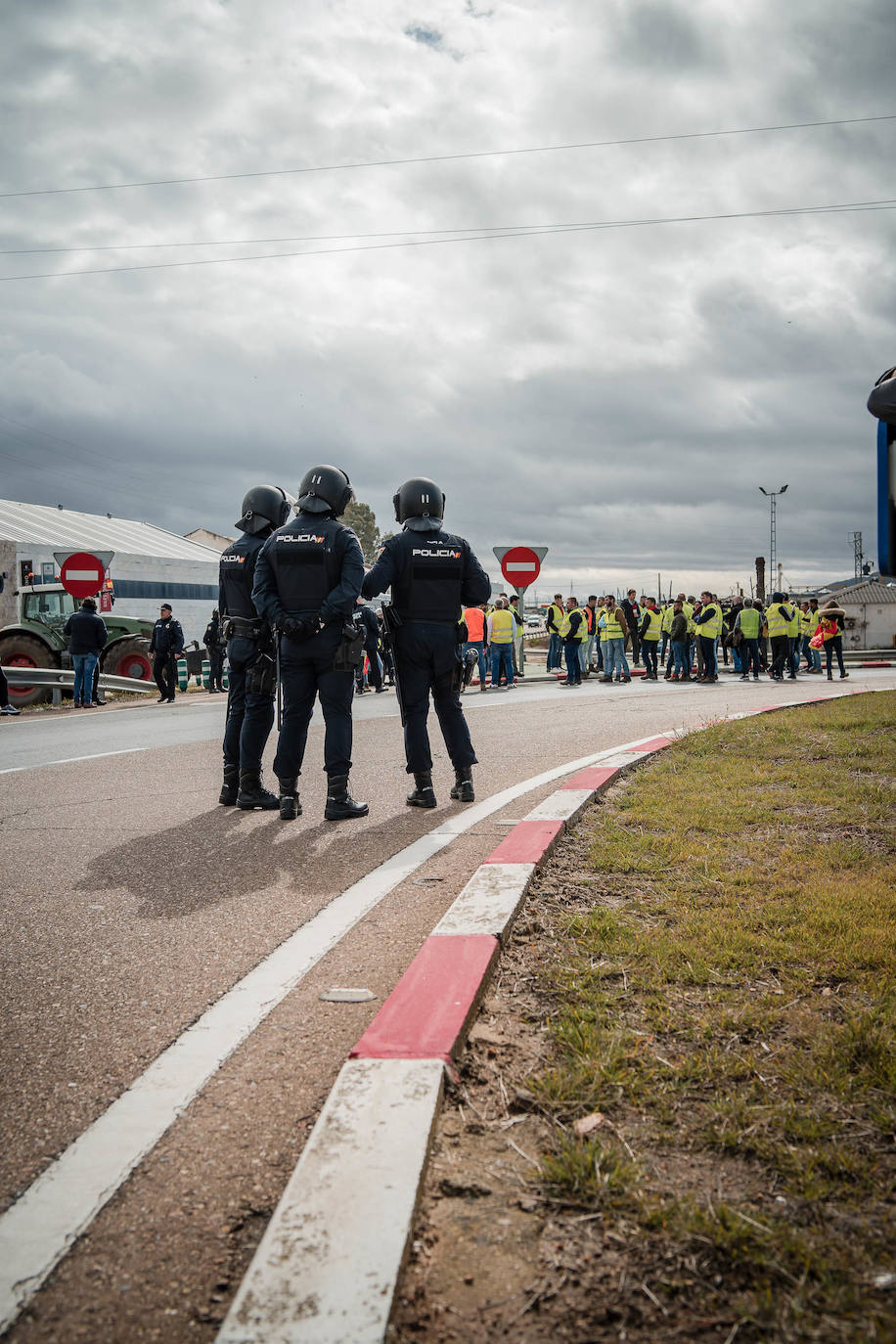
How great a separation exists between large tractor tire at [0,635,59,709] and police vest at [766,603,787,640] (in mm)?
15472

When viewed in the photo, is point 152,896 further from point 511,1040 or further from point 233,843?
point 511,1040

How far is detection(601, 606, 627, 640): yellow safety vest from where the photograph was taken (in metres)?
21.9

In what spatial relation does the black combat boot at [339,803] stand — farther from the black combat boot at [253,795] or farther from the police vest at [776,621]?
the police vest at [776,621]

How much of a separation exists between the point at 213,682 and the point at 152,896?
1933 centimetres

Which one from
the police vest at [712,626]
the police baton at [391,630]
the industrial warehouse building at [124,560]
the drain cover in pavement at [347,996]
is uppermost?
the industrial warehouse building at [124,560]

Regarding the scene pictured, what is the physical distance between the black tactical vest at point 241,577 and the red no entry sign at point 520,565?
15.3 meters

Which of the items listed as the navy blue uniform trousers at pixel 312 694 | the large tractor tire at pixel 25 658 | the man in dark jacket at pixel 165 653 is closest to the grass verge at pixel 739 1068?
the navy blue uniform trousers at pixel 312 694

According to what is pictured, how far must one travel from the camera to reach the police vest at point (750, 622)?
23.0 meters

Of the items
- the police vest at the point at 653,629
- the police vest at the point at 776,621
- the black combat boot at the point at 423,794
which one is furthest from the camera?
the police vest at the point at 653,629

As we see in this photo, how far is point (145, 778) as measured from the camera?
7.77 metres

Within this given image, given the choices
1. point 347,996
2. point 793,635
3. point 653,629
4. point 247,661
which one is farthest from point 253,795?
point 793,635

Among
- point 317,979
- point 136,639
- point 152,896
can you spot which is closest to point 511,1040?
point 317,979

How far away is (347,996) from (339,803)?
10.0ft

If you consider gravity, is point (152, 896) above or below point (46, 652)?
below
